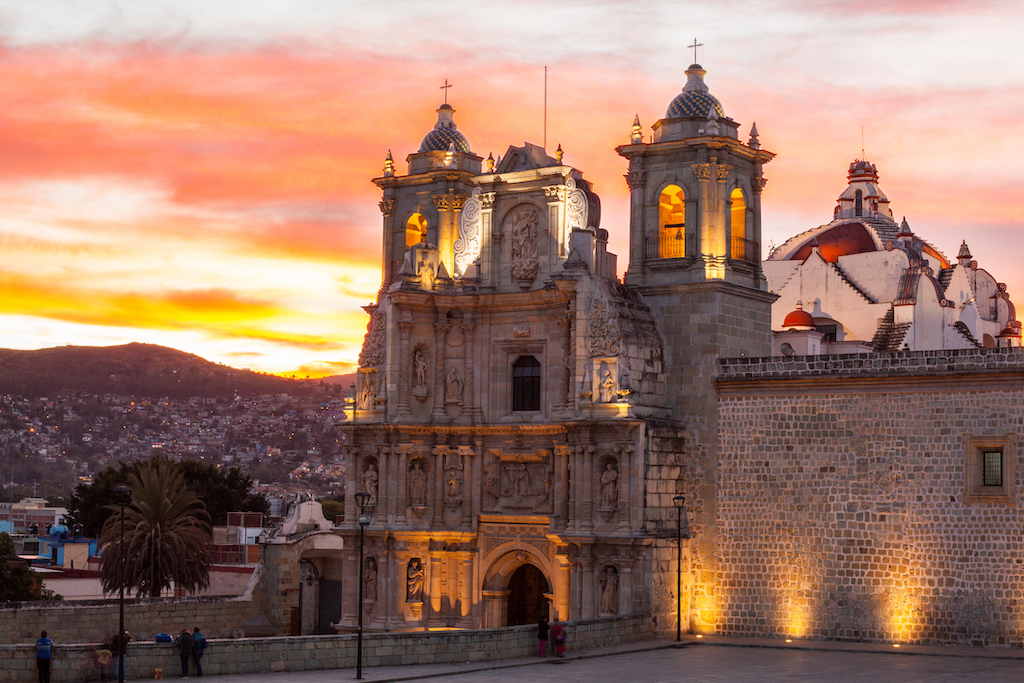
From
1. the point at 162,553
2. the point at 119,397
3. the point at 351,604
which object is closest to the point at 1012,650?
the point at 351,604

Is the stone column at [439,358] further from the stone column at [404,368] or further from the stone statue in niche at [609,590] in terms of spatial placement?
the stone statue in niche at [609,590]

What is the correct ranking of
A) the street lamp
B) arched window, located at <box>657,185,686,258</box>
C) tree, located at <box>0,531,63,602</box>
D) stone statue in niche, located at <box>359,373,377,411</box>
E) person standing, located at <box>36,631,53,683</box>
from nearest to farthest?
person standing, located at <box>36,631,53,683</box>, the street lamp, arched window, located at <box>657,185,686,258</box>, stone statue in niche, located at <box>359,373,377,411</box>, tree, located at <box>0,531,63,602</box>

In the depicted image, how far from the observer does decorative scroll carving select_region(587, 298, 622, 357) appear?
1353 inches

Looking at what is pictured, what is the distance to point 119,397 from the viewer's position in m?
166

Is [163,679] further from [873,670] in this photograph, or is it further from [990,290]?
[990,290]

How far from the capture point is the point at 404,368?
3759cm

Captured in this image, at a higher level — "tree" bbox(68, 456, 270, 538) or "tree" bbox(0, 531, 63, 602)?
"tree" bbox(68, 456, 270, 538)

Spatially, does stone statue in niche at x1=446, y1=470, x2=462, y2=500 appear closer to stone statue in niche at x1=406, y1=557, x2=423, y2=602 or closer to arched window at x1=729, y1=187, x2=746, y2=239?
stone statue in niche at x1=406, y1=557, x2=423, y2=602

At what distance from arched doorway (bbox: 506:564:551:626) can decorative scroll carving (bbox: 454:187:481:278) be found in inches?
327

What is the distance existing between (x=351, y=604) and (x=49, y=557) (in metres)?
32.7

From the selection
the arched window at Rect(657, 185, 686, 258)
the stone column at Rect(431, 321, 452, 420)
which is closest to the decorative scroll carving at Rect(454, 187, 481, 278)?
the stone column at Rect(431, 321, 452, 420)

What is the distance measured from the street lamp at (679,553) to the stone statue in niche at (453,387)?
22.3 feet

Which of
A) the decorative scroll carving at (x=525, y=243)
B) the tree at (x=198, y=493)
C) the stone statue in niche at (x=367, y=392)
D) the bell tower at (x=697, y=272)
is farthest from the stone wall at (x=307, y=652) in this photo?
the tree at (x=198, y=493)

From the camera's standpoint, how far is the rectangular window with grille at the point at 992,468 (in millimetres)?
A: 31047
